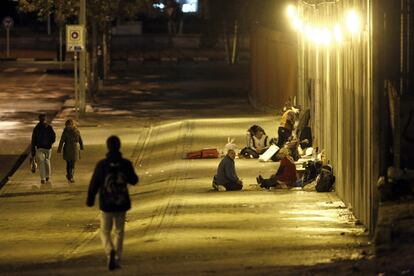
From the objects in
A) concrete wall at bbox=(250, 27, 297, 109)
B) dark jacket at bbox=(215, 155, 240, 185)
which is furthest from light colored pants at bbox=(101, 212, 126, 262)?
concrete wall at bbox=(250, 27, 297, 109)

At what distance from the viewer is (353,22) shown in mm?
19188

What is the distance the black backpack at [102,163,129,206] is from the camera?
47.3ft

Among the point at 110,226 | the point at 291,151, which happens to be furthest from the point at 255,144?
the point at 110,226

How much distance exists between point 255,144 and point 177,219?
9157 millimetres

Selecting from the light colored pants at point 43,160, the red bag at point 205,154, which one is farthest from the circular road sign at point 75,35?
the light colored pants at point 43,160

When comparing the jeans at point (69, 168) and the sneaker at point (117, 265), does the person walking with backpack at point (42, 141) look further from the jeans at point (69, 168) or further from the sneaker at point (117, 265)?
the sneaker at point (117, 265)

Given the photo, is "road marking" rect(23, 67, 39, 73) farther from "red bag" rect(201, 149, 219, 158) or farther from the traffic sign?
"red bag" rect(201, 149, 219, 158)

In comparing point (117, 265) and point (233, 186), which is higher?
point (233, 186)

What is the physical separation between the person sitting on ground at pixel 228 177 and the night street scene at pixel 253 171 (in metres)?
0.03

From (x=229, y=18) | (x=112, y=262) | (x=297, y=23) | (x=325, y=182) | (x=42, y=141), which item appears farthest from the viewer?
(x=229, y=18)

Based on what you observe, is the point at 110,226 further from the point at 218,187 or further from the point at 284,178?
the point at 284,178

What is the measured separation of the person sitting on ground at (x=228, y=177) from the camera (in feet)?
76.2

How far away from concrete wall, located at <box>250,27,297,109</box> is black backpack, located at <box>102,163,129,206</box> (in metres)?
22.8

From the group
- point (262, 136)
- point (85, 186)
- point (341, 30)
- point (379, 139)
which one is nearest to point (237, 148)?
point (262, 136)
